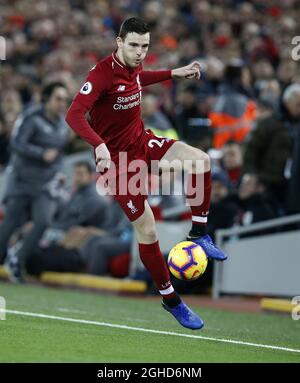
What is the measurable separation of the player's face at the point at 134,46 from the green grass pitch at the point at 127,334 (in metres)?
2.34

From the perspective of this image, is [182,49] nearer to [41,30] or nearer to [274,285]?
[41,30]

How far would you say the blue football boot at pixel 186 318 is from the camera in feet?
30.0

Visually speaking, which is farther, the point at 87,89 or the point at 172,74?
the point at 172,74

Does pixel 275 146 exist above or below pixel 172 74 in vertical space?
below

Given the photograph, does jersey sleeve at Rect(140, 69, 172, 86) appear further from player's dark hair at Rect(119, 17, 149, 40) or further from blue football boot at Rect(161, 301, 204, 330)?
blue football boot at Rect(161, 301, 204, 330)

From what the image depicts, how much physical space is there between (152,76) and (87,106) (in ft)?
3.15

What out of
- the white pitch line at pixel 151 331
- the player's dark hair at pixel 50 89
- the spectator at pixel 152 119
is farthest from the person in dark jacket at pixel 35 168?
the white pitch line at pixel 151 331

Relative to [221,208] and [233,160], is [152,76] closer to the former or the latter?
[221,208]

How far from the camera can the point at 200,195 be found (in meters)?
9.25

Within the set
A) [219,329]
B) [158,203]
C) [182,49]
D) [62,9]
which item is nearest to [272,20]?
[182,49]

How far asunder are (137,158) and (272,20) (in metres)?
12.0

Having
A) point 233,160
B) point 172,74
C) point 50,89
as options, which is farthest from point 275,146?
point 172,74

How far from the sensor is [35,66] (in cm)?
2191

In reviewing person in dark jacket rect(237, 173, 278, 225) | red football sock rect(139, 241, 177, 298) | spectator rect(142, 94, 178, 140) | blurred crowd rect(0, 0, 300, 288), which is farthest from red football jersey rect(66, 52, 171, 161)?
spectator rect(142, 94, 178, 140)
